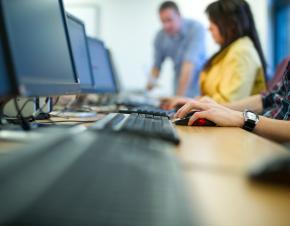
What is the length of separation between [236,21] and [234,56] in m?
0.23

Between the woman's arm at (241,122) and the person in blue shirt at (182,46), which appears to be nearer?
the woman's arm at (241,122)

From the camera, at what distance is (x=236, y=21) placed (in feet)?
7.30

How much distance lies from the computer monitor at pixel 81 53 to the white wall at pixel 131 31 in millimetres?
2950

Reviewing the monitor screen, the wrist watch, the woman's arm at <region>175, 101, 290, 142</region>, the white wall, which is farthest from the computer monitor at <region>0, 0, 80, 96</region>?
the white wall

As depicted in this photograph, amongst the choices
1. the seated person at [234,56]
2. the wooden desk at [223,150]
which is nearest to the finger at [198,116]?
the wooden desk at [223,150]

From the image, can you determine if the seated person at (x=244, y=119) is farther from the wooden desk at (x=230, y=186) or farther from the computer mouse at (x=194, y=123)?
the wooden desk at (x=230, y=186)

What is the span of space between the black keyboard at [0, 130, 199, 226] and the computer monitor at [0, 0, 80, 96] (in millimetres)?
287

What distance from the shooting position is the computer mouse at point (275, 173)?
553 millimetres

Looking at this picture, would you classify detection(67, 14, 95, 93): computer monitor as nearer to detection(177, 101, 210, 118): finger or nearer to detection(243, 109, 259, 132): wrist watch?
detection(177, 101, 210, 118): finger

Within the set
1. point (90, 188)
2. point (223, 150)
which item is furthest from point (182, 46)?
A: point (90, 188)

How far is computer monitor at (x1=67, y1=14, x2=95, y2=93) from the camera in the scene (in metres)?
1.72

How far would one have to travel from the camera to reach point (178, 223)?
1.16ft

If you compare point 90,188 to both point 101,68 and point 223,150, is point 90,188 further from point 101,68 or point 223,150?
point 101,68

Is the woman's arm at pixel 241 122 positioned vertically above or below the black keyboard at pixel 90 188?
below
